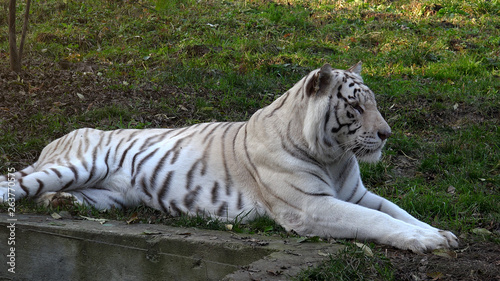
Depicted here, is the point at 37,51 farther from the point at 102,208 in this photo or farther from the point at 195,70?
the point at 102,208

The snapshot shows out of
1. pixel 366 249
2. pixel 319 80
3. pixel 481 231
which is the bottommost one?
pixel 481 231

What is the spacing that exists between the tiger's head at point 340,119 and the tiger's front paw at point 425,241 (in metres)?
0.71

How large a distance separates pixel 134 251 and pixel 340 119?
1674 mm

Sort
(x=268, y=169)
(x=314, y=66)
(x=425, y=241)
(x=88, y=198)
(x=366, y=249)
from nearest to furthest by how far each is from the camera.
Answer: (x=366, y=249) < (x=425, y=241) < (x=268, y=169) < (x=88, y=198) < (x=314, y=66)

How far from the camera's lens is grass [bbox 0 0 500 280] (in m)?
4.99

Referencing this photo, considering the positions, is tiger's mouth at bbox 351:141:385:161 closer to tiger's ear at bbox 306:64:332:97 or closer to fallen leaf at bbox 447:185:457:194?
tiger's ear at bbox 306:64:332:97

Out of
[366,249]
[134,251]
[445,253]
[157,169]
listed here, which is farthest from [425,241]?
[157,169]

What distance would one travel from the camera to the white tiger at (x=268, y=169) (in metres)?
3.65

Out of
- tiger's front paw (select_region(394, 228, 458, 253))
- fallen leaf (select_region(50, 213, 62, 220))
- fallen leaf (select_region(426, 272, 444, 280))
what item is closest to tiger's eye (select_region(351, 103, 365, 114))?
tiger's front paw (select_region(394, 228, 458, 253))

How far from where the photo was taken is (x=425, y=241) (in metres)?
3.22

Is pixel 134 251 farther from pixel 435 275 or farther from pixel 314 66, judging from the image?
pixel 314 66

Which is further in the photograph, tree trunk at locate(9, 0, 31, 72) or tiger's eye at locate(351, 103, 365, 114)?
tree trunk at locate(9, 0, 31, 72)

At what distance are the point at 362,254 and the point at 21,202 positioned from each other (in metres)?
2.76

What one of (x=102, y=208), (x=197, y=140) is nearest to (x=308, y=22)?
(x=197, y=140)
